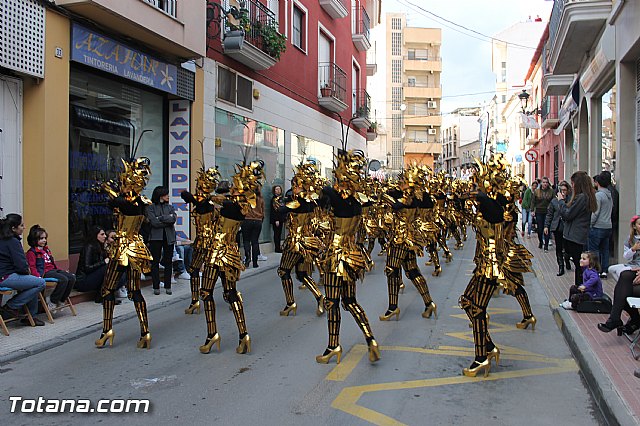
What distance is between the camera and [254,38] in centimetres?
1504

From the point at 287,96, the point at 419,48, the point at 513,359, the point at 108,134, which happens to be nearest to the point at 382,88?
the point at 419,48

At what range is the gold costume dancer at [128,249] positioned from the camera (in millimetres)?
6484

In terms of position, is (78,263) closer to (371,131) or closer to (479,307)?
(479,307)

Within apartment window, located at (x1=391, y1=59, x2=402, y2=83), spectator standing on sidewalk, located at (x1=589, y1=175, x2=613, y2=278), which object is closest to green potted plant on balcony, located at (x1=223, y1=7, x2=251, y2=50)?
spectator standing on sidewalk, located at (x1=589, y1=175, x2=613, y2=278)

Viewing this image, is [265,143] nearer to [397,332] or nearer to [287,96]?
[287,96]

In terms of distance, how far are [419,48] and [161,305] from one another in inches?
2218

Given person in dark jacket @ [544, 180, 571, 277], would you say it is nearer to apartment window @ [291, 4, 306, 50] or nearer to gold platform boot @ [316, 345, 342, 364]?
gold platform boot @ [316, 345, 342, 364]

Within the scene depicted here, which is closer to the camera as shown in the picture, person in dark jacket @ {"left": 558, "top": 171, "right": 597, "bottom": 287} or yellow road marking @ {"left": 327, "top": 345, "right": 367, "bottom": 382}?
yellow road marking @ {"left": 327, "top": 345, "right": 367, "bottom": 382}

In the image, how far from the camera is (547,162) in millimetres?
29109

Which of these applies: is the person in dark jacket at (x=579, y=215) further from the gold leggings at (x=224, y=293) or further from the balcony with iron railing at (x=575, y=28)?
the gold leggings at (x=224, y=293)

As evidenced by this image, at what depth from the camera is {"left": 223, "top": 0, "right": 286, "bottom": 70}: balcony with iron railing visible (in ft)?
45.4

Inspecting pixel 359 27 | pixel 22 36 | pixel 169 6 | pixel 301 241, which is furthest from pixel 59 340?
pixel 359 27

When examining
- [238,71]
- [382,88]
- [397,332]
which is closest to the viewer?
[397,332]

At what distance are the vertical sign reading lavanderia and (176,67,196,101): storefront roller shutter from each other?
0.23 meters
